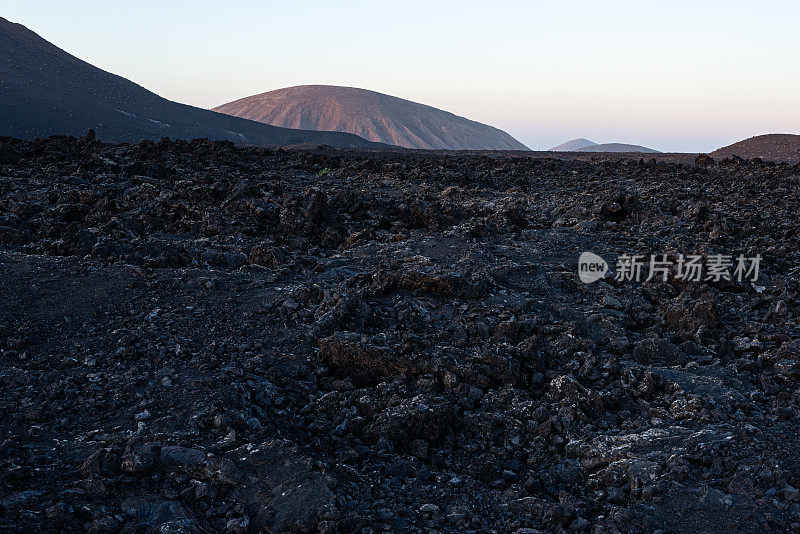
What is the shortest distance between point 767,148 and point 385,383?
37.8m

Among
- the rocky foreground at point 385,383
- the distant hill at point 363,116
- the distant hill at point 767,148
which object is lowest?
the rocky foreground at point 385,383

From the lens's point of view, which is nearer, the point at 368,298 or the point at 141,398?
the point at 141,398

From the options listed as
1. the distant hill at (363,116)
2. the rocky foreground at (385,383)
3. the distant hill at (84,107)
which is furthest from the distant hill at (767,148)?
the distant hill at (363,116)

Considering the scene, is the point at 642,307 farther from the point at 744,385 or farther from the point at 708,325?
the point at 744,385

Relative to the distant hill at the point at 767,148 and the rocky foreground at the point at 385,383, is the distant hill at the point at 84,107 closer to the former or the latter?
the distant hill at the point at 767,148

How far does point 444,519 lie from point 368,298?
2.80 metres

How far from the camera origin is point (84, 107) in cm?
4338

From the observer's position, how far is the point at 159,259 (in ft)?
21.7

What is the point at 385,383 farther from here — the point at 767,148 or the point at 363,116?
the point at 363,116

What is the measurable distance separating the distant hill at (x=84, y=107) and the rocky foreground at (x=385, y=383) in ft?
114

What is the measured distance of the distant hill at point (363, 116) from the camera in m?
107

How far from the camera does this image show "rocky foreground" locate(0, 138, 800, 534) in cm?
306

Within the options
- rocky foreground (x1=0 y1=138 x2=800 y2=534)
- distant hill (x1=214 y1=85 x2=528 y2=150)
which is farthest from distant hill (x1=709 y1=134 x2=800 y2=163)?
distant hill (x1=214 y1=85 x2=528 y2=150)

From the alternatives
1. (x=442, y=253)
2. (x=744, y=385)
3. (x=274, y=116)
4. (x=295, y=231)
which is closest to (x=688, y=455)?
(x=744, y=385)
